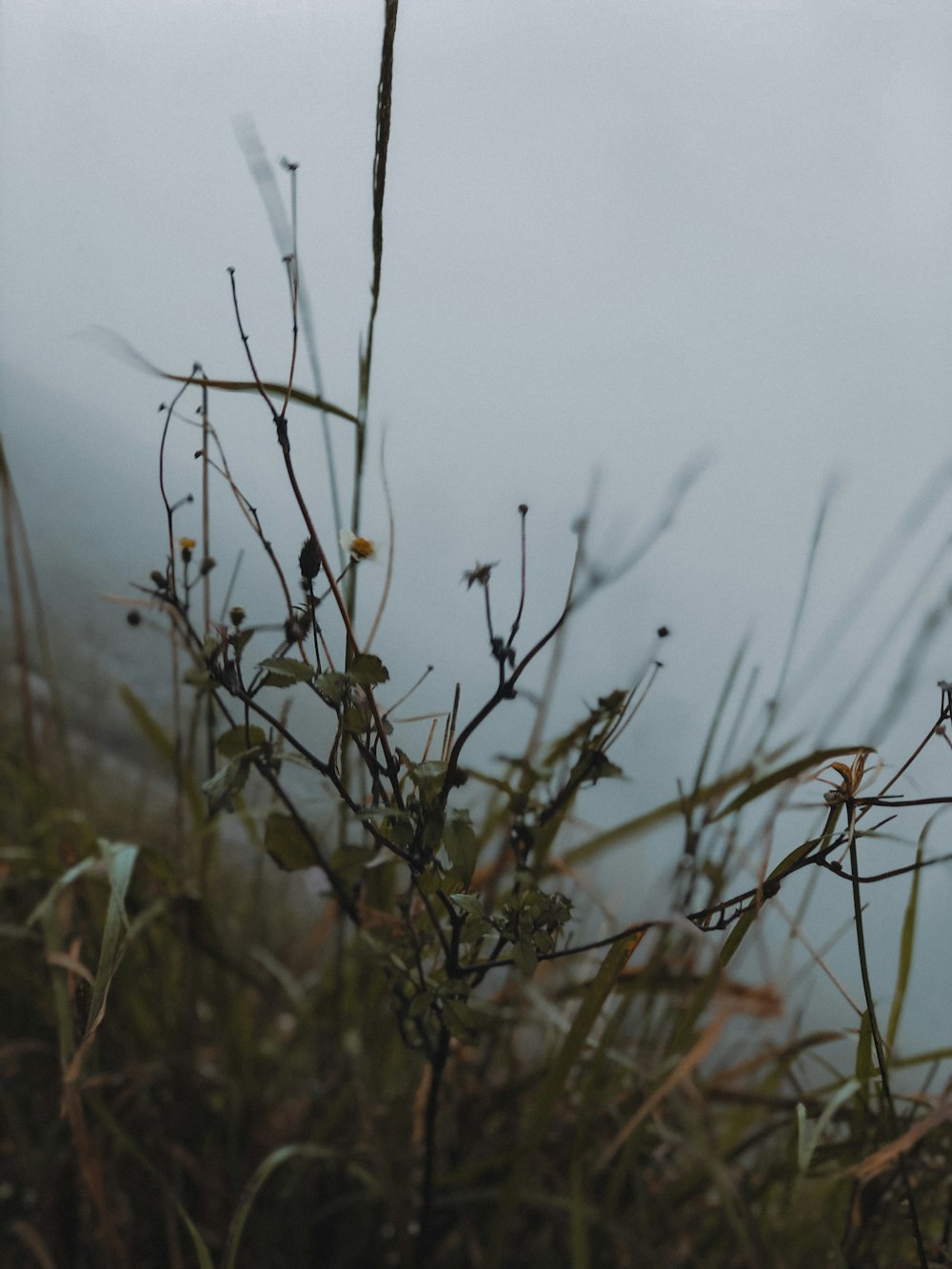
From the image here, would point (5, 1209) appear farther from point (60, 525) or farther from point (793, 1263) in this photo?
point (60, 525)

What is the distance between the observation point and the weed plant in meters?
0.38

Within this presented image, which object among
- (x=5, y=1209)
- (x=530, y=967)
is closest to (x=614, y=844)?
(x=530, y=967)

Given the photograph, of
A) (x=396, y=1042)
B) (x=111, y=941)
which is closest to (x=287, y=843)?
(x=111, y=941)

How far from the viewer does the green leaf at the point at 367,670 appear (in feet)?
0.89

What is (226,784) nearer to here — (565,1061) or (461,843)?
(461,843)

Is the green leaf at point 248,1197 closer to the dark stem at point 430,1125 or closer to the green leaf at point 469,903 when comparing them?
the dark stem at point 430,1125

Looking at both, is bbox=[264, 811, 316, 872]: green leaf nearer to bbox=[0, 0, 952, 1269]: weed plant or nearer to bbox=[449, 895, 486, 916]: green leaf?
bbox=[0, 0, 952, 1269]: weed plant

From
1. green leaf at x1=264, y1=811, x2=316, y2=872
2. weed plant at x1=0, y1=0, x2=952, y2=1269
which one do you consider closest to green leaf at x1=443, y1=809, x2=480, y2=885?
weed plant at x1=0, y1=0, x2=952, y2=1269

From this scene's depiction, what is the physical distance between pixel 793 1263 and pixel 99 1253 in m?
0.47

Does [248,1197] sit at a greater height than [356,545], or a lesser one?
lesser

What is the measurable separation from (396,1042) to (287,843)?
37cm

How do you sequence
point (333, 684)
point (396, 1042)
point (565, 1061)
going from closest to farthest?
1. point (333, 684)
2. point (565, 1061)
3. point (396, 1042)

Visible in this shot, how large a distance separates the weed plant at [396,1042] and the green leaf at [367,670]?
47 millimetres

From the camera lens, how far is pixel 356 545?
29cm
